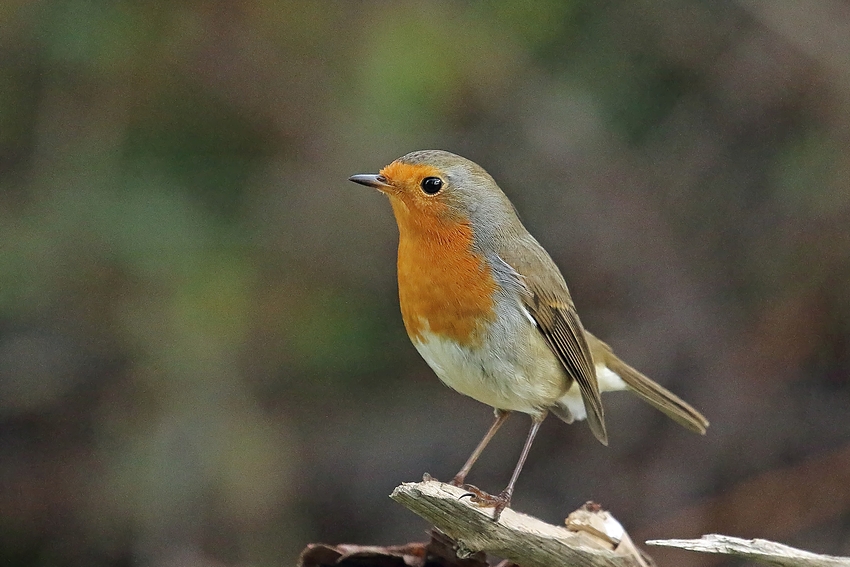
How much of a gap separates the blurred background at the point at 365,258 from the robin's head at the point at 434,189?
1550mm

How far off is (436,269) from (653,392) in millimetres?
1403

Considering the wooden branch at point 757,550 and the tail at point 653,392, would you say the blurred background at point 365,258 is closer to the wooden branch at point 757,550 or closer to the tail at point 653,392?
the tail at point 653,392

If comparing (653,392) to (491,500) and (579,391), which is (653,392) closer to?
(579,391)

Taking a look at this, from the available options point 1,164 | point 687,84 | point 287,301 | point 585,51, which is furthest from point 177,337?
point 687,84

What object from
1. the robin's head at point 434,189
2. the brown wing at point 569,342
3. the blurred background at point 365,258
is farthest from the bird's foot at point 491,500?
the blurred background at point 365,258

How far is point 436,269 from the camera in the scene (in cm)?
349

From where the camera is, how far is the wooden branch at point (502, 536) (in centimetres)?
304

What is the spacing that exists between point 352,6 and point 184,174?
1.31 m

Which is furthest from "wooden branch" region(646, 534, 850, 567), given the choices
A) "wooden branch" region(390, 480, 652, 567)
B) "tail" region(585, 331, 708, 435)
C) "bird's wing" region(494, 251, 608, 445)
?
"tail" region(585, 331, 708, 435)

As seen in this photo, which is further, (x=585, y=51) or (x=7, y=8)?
(x=585, y=51)

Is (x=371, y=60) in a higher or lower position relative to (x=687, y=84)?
lower

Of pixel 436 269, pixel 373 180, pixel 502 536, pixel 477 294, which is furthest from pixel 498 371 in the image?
pixel 373 180

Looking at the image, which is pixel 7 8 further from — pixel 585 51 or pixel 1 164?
pixel 585 51

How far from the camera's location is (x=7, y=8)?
5.16 meters
